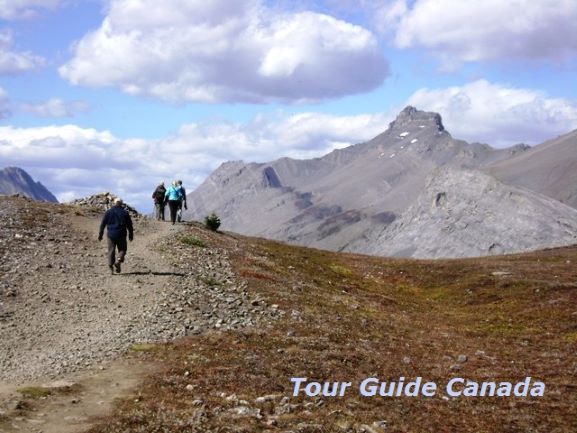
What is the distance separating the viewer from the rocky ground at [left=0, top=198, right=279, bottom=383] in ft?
65.9

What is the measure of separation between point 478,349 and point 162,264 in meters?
16.6

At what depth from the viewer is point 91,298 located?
1011 inches

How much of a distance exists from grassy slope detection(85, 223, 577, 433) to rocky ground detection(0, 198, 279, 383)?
1562 mm

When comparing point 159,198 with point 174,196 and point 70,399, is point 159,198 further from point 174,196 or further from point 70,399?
point 70,399

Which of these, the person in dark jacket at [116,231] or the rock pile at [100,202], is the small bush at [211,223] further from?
the person in dark jacket at [116,231]

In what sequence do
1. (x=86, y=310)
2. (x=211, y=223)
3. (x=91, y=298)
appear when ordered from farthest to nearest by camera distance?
1. (x=211, y=223)
2. (x=91, y=298)
3. (x=86, y=310)

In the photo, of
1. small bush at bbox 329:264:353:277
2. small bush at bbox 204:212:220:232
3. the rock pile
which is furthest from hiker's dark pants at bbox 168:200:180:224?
small bush at bbox 329:264:353:277

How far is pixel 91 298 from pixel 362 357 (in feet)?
37.2

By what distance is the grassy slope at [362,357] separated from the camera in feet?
51.8

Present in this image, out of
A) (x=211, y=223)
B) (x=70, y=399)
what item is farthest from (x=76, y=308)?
(x=211, y=223)

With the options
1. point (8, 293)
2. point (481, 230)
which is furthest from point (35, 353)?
point (481, 230)

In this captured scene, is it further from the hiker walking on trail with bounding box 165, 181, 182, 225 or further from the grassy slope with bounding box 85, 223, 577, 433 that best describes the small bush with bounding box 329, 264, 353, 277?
the hiker walking on trail with bounding box 165, 181, 182, 225

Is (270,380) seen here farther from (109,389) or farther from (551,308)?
(551,308)

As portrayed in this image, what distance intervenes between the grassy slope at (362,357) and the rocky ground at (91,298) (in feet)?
5.13
